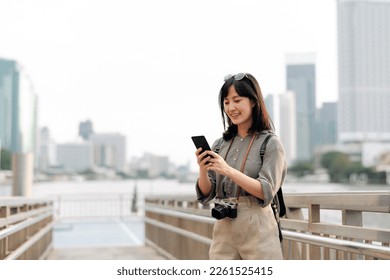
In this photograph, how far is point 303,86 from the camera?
5112cm

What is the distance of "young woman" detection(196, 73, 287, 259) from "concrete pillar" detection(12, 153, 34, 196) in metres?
5.47

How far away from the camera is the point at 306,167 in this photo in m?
53.3

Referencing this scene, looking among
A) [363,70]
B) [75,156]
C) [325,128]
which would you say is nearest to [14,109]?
[75,156]

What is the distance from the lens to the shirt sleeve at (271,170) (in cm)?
165

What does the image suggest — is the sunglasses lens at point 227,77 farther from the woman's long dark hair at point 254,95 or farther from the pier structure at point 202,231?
the pier structure at point 202,231

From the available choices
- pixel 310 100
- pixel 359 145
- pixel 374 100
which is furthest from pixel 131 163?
pixel 374 100

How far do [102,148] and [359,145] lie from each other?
44291mm

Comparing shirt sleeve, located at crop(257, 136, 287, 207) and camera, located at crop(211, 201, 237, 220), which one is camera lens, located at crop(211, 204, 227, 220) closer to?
camera, located at crop(211, 201, 237, 220)

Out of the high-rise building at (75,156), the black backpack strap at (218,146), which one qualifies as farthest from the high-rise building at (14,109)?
the high-rise building at (75,156)

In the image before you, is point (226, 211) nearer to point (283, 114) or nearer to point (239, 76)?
point (239, 76)

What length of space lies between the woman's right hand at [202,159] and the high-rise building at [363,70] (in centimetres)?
6865

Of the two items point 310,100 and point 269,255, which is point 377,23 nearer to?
point 310,100
